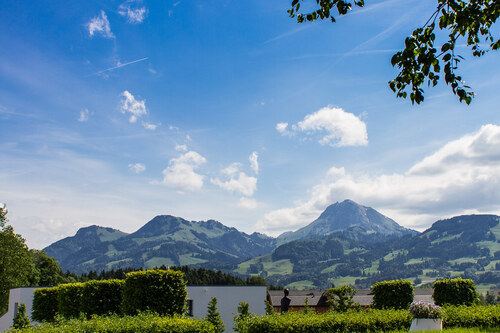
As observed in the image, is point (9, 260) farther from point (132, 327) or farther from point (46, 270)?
point (132, 327)

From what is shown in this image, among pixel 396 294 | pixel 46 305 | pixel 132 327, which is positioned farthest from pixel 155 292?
pixel 46 305

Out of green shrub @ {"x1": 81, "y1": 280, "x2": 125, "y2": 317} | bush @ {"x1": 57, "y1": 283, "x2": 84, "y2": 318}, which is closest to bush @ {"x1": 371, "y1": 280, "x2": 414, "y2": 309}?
green shrub @ {"x1": 81, "y1": 280, "x2": 125, "y2": 317}

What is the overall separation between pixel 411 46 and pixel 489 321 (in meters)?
13.8

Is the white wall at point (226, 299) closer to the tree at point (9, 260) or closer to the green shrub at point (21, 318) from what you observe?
the green shrub at point (21, 318)

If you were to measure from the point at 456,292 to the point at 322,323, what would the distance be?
1943 cm

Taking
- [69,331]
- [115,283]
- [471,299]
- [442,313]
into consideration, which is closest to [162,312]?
[69,331]

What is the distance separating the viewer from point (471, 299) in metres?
29.9

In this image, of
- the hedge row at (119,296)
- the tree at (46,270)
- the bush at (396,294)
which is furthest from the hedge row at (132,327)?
the tree at (46,270)

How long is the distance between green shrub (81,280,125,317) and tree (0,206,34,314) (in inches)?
1496

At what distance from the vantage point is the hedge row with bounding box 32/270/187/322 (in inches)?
845

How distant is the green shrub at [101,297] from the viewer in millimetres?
30109

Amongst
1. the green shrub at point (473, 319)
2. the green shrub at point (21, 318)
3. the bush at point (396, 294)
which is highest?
the green shrub at point (473, 319)

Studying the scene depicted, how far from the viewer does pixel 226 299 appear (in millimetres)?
39062

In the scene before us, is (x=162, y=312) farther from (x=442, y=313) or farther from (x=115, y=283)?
(x=442, y=313)
